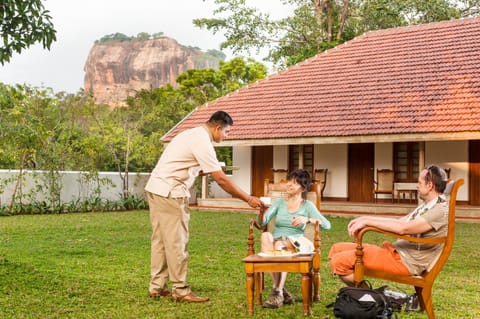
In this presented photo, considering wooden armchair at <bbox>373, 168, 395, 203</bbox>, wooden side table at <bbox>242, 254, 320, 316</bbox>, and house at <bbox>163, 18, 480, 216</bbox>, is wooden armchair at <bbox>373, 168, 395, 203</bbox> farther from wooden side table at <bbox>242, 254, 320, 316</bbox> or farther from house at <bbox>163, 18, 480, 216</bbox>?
wooden side table at <bbox>242, 254, 320, 316</bbox>

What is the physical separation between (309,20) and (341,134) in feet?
47.1

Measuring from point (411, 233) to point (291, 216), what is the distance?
1402mm

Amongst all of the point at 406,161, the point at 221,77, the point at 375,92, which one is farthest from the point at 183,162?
the point at 221,77

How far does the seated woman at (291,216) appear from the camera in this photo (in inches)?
277

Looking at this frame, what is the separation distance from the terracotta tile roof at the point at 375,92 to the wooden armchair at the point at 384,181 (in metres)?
1.89

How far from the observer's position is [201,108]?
24.5 meters

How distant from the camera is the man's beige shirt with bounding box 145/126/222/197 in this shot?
7.00m

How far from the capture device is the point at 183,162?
7102mm

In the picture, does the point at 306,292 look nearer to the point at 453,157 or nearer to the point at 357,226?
the point at 357,226

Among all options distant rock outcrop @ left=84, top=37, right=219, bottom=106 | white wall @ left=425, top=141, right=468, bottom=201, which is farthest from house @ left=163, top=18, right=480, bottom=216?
distant rock outcrop @ left=84, top=37, right=219, bottom=106

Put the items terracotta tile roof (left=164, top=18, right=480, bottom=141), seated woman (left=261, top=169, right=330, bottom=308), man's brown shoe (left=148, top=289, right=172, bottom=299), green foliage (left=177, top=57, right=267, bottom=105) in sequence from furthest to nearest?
1. green foliage (left=177, top=57, right=267, bottom=105)
2. terracotta tile roof (left=164, top=18, right=480, bottom=141)
3. man's brown shoe (left=148, top=289, right=172, bottom=299)
4. seated woman (left=261, top=169, right=330, bottom=308)

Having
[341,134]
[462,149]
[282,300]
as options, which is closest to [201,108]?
[341,134]

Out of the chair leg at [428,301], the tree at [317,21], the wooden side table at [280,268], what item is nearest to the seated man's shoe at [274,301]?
the wooden side table at [280,268]

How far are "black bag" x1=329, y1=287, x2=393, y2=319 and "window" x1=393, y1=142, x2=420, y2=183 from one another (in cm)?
1468
